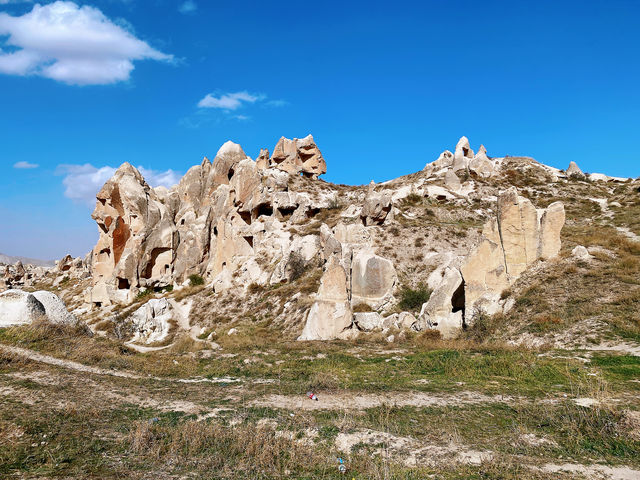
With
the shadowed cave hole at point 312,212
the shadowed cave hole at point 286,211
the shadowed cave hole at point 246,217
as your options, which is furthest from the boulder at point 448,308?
the shadowed cave hole at point 246,217

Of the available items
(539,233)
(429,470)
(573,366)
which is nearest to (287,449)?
(429,470)

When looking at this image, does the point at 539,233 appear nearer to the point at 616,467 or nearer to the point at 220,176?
the point at 616,467

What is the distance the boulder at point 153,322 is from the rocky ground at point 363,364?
13 cm

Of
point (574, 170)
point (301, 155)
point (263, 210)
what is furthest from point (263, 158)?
point (574, 170)

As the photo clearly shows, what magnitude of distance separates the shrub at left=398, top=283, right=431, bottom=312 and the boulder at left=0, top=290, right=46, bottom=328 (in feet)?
50.6

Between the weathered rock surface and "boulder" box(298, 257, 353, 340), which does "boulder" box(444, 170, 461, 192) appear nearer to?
"boulder" box(298, 257, 353, 340)

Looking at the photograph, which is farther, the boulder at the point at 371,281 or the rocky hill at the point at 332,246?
the boulder at the point at 371,281

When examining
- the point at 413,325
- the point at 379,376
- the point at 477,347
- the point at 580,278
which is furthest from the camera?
the point at 413,325

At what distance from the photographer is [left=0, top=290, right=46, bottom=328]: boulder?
468 inches

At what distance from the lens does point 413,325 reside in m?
17.1

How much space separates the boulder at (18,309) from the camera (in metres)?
11.9

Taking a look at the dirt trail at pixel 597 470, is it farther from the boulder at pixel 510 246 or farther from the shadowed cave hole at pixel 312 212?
the shadowed cave hole at pixel 312 212

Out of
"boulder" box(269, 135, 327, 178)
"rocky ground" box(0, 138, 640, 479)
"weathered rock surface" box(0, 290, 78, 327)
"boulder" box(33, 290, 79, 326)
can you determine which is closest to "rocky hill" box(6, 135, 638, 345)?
"rocky ground" box(0, 138, 640, 479)

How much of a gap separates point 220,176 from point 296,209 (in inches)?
504
